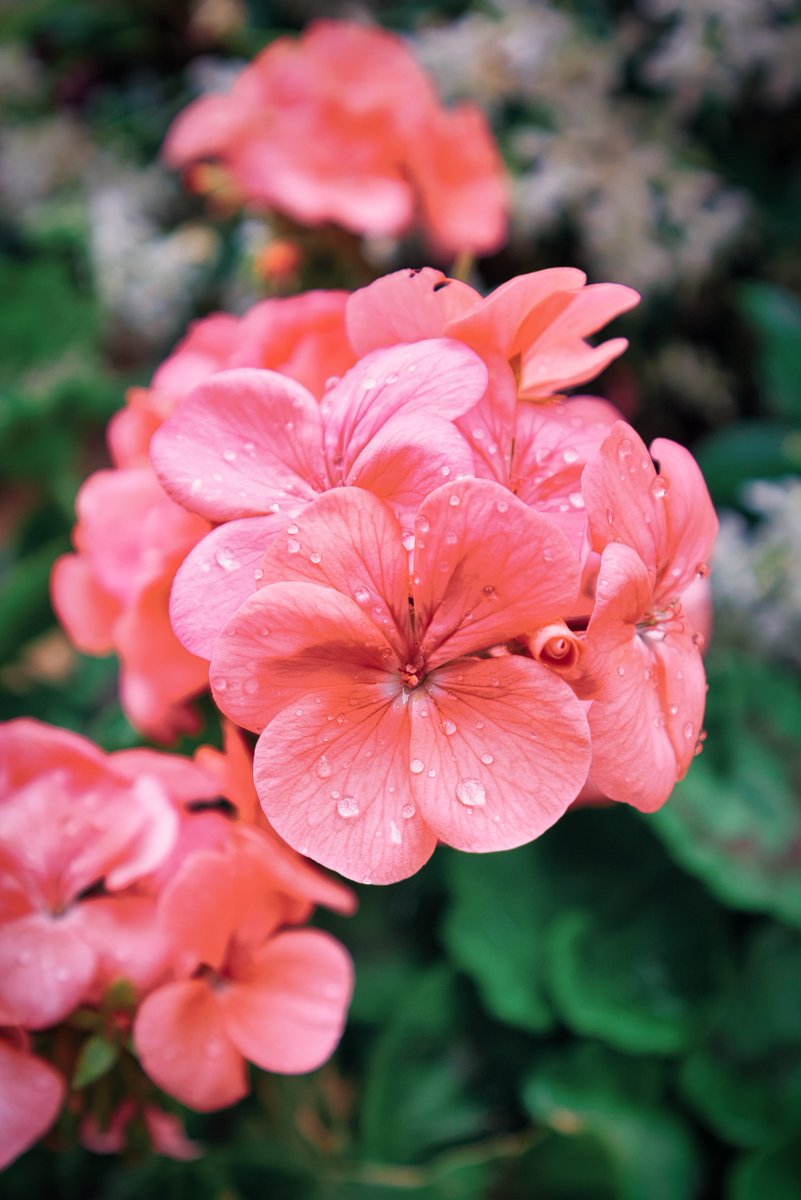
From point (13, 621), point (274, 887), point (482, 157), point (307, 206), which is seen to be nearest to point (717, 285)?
point (482, 157)

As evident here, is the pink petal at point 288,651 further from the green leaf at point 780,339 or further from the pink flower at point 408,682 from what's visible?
the green leaf at point 780,339

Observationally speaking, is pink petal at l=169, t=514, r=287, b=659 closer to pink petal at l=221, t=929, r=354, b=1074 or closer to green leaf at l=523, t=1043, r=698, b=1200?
pink petal at l=221, t=929, r=354, b=1074

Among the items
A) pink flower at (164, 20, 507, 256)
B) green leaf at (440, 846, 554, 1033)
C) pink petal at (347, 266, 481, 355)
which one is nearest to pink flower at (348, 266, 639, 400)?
pink petal at (347, 266, 481, 355)

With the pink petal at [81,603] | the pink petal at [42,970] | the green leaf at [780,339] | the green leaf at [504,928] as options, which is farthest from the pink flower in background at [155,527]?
the green leaf at [780,339]

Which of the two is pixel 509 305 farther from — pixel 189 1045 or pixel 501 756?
pixel 189 1045

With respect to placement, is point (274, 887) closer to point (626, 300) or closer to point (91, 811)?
point (91, 811)

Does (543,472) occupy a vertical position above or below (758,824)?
above

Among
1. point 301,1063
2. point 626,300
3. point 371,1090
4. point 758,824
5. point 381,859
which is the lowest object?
point 371,1090

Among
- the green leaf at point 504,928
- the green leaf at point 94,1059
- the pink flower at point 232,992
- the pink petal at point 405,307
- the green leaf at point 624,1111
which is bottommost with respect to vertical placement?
the green leaf at point 624,1111
